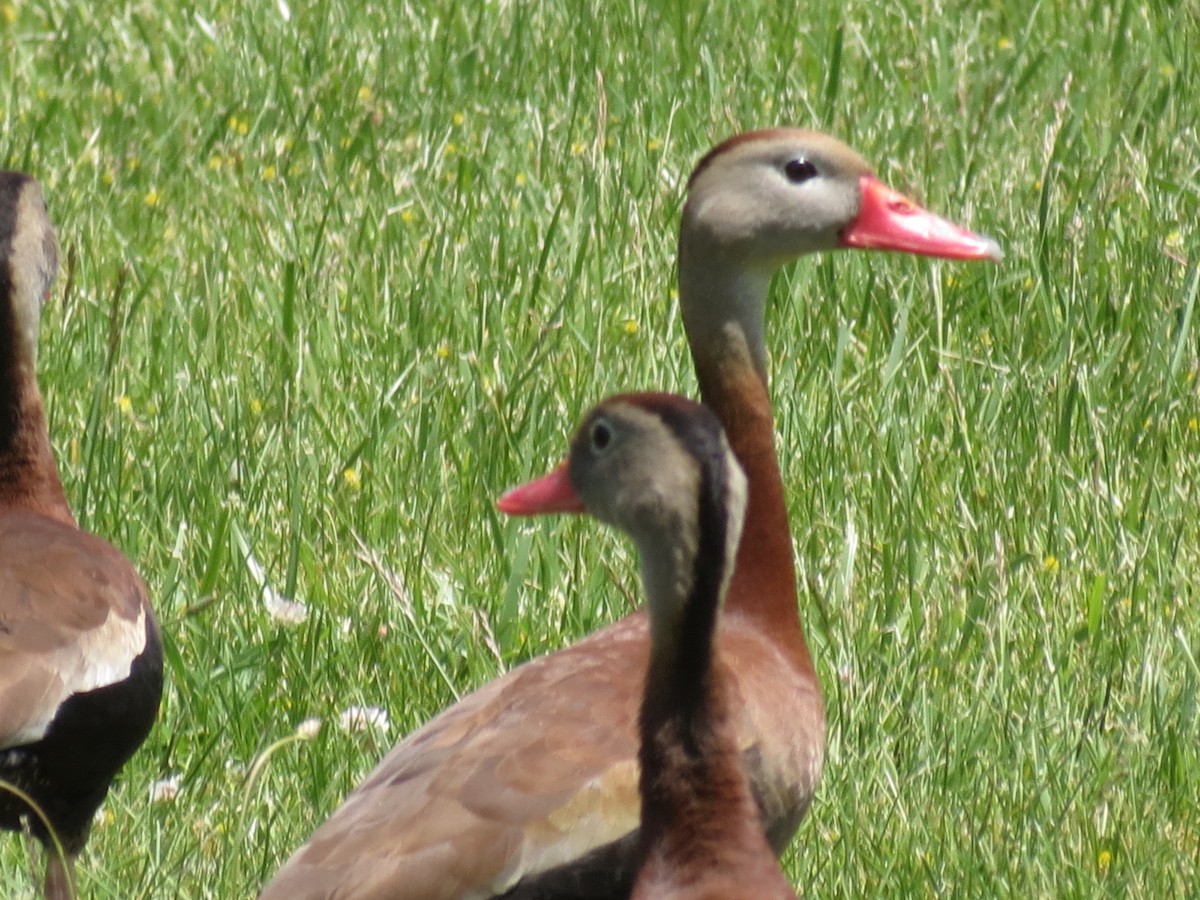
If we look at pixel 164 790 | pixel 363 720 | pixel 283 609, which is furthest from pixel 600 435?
pixel 283 609

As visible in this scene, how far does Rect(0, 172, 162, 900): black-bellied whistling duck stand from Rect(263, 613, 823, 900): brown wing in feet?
1.83

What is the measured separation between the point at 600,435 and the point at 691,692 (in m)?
0.38

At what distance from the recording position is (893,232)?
3.94 metres

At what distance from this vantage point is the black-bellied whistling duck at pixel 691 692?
106 inches

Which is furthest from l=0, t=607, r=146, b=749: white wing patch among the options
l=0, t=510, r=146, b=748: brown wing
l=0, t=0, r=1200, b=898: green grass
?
l=0, t=0, r=1200, b=898: green grass

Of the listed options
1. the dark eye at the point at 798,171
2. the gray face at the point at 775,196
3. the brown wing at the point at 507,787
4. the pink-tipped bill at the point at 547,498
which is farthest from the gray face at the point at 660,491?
the dark eye at the point at 798,171

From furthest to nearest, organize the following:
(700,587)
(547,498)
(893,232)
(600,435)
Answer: (893,232) → (547,498) → (600,435) → (700,587)

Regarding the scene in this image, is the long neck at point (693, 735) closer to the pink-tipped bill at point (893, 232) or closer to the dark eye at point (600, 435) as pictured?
the dark eye at point (600, 435)

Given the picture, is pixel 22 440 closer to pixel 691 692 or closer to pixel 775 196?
pixel 775 196

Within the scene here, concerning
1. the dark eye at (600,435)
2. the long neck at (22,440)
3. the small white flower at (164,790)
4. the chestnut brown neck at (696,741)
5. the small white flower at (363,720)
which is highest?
the dark eye at (600,435)

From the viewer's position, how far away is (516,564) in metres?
4.25

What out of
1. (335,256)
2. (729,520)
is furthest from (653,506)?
(335,256)

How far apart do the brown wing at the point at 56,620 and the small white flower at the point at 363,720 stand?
15.3 inches

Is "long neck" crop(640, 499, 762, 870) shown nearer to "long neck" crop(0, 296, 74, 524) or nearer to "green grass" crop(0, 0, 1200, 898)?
"green grass" crop(0, 0, 1200, 898)
